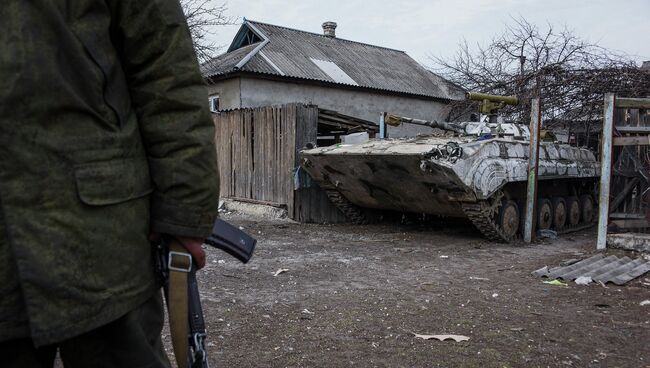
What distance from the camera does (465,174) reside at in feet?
24.1

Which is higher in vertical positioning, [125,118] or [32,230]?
[125,118]

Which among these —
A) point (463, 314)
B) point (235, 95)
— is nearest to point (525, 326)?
point (463, 314)

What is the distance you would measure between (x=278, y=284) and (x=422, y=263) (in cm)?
201

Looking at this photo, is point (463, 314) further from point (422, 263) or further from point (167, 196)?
point (167, 196)

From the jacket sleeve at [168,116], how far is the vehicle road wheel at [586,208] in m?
10.8

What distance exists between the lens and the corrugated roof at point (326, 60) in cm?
1661

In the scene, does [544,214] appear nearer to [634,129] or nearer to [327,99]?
[634,129]

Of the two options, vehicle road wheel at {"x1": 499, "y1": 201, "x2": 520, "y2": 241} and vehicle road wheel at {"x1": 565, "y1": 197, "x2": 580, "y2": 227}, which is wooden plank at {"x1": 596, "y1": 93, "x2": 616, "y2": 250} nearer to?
vehicle road wheel at {"x1": 499, "y1": 201, "x2": 520, "y2": 241}

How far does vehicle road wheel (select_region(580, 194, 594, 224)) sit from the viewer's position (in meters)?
10.9

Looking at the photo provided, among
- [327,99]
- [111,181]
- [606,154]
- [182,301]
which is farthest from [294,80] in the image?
[111,181]

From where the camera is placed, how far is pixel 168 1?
139cm

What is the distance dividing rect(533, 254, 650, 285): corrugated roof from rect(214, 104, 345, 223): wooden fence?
501 cm

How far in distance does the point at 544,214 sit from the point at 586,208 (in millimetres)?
1988

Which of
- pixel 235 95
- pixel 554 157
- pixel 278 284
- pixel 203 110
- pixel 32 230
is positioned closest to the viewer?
pixel 32 230
